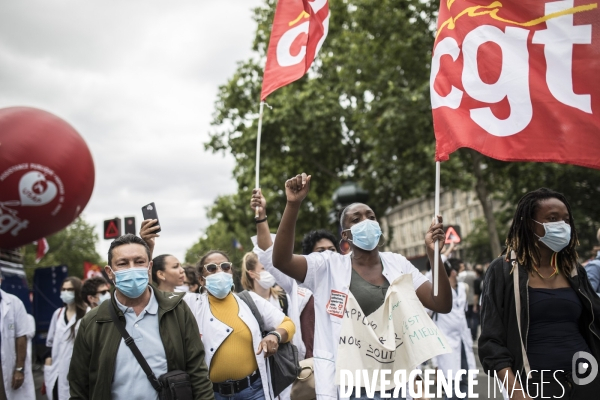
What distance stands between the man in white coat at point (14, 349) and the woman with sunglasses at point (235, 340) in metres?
2.51

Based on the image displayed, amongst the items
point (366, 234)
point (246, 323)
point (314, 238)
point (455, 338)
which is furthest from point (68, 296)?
point (366, 234)

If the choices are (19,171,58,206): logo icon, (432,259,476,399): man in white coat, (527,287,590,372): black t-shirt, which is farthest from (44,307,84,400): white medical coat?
(527,287,590,372): black t-shirt

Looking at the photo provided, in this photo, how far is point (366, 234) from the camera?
3.99 metres

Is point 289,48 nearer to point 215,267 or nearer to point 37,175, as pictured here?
point 215,267

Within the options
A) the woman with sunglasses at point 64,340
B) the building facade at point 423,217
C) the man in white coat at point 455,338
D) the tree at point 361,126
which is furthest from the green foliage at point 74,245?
the man in white coat at point 455,338

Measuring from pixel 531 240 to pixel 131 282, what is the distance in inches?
91.9

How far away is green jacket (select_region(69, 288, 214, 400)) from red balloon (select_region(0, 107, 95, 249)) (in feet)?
2.56

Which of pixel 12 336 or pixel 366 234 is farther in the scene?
pixel 12 336

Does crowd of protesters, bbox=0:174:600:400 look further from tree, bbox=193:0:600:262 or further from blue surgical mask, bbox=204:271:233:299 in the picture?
tree, bbox=193:0:600:262

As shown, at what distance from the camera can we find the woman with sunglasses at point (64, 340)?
7193 millimetres

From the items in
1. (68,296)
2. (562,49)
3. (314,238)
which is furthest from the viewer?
(68,296)

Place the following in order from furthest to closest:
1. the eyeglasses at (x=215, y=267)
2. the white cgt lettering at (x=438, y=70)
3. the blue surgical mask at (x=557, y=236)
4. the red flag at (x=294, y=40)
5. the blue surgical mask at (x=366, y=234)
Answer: the red flag at (x=294, y=40)
the eyeglasses at (x=215, y=267)
the white cgt lettering at (x=438, y=70)
the blue surgical mask at (x=366, y=234)
the blue surgical mask at (x=557, y=236)

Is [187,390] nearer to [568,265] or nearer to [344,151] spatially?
[568,265]

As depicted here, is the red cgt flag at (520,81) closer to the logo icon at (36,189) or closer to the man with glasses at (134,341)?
the man with glasses at (134,341)
